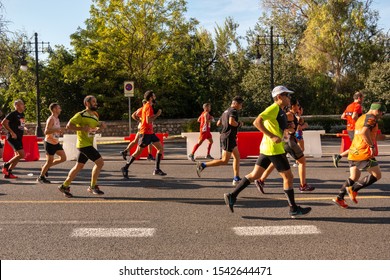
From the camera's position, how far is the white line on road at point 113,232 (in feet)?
17.1

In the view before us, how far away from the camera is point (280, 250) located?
4531 millimetres

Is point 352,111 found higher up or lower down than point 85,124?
higher up

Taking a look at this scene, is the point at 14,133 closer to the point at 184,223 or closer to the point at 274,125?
the point at 184,223

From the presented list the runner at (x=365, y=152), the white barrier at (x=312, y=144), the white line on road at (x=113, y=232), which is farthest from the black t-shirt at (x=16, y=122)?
the white barrier at (x=312, y=144)

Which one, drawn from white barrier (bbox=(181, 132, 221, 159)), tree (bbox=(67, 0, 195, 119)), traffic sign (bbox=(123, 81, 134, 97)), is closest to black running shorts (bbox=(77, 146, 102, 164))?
white barrier (bbox=(181, 132, 221, 159))

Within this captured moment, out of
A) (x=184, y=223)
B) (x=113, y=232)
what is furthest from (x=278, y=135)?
(x=113, y=232)

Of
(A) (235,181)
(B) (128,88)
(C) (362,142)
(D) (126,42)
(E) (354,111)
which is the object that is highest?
(D) (126,42)

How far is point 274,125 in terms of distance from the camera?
230 inches

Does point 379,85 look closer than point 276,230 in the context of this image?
No

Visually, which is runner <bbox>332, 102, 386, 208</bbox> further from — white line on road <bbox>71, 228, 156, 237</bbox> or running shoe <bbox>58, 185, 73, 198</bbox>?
running shoe <bbox>58, 185, 73, 198</bbox>

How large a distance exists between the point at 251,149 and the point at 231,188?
5241 mm

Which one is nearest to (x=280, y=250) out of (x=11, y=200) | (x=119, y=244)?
(x=119, y=244)

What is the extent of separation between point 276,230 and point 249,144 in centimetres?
828

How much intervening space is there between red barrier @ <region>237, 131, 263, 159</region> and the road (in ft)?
13.7
